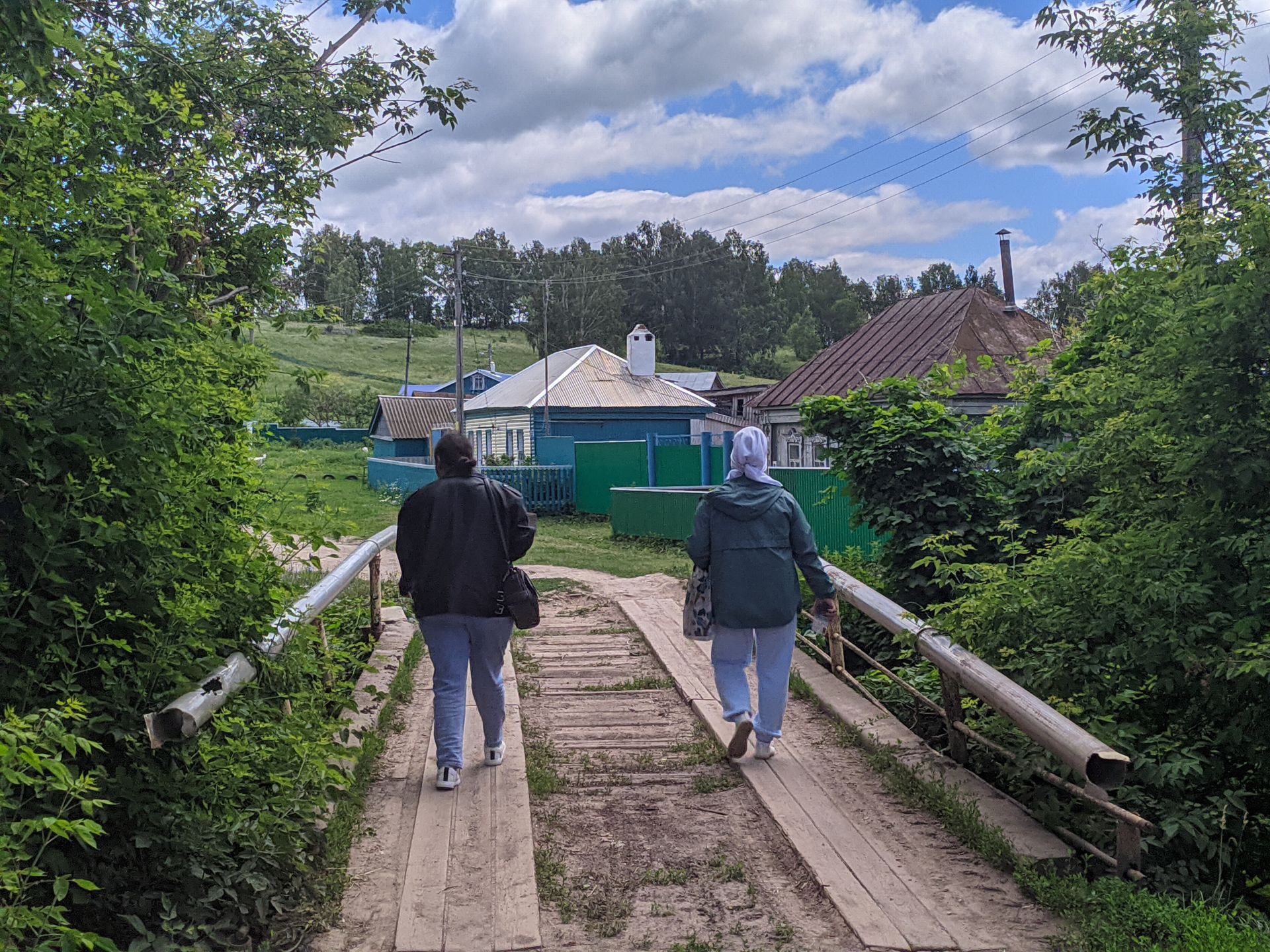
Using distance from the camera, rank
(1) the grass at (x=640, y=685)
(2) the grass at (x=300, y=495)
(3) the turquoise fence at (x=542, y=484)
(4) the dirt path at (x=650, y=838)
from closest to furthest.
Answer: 1. (4) the dirt path at (x=650, y=838)
2. (2) the grass at (x=300, y=495)
3. (1) the grass at (x=640, y=685)
4. (3) the turquoise fence at (x=542, y=484)

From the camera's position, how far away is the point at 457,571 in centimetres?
543

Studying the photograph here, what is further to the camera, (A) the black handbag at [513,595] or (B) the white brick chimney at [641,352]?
(B) the white brick chimney at [641,352]

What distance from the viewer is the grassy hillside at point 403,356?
282 feet

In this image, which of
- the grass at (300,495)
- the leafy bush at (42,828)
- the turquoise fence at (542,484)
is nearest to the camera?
the leafy bush at (42,828)

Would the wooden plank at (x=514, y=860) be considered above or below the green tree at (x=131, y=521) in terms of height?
below

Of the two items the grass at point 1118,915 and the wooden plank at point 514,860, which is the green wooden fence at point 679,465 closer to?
the wooden plank at point 514,860

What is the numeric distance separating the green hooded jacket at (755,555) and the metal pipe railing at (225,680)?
2.03 metres

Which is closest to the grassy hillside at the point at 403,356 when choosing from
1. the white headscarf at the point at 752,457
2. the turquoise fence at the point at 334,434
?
the turquoise fence at the point at 334,434

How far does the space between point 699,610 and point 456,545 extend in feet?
4.49

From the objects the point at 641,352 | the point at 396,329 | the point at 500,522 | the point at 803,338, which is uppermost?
the point at 396,329

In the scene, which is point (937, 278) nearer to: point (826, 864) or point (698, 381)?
point (698, 381)

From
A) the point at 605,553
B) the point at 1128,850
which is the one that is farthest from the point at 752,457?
the point at 605,553

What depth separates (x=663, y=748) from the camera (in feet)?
20.4

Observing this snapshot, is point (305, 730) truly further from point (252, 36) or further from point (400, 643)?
point (252, 36)
